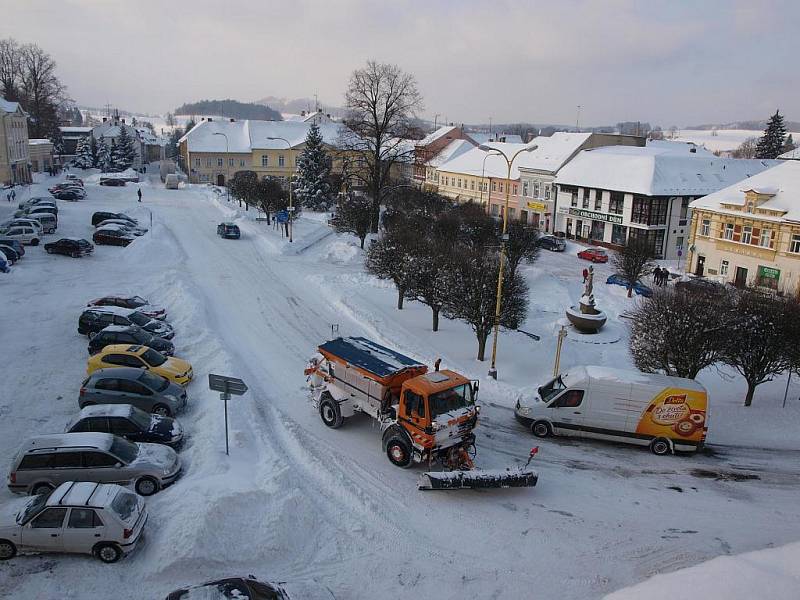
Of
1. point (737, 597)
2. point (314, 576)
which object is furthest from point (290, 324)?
point (737, 597)

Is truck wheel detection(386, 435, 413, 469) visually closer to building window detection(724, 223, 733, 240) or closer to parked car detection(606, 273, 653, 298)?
parked car detection(606, 273, 653, 298)

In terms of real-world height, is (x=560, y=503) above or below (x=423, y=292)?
below

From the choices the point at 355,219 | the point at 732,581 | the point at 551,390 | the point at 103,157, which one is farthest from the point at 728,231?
the point at 103,157

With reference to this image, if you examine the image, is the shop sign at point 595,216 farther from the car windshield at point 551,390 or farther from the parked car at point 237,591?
the parked car at point 237,591

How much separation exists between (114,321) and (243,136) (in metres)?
74.2

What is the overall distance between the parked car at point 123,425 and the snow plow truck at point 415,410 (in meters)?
4.15

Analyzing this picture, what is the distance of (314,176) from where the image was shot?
6266 cm

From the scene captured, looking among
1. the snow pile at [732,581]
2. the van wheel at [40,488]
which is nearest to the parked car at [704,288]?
the snow pile at [732,581]

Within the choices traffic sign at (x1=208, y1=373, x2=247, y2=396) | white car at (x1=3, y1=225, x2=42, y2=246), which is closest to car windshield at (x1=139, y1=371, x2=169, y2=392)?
traffic sign at (x1=208, y1=373, x2=247, y2=396)

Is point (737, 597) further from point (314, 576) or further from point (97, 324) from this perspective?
point (97, 324)

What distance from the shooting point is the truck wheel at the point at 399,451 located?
47.5 feet

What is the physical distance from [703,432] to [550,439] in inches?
156

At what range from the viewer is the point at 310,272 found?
35.8 metres

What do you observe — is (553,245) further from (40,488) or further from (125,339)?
(40,488)
